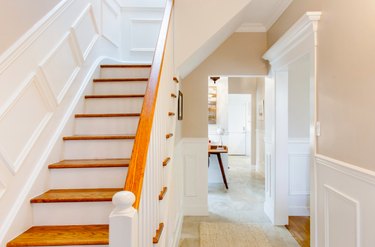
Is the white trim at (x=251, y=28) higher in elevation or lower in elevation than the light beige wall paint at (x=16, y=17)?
higher

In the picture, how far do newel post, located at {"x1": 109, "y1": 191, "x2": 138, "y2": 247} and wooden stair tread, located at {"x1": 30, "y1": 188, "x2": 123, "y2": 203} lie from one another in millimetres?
763

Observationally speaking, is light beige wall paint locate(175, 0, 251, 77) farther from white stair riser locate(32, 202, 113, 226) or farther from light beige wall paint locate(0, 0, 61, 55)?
white stair riser locate(32, 202, 113, 226)

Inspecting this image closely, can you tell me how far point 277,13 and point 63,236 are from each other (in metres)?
3.17

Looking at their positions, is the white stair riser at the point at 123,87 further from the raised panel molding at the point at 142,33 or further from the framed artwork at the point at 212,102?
the framed artwork at the point at 212,102

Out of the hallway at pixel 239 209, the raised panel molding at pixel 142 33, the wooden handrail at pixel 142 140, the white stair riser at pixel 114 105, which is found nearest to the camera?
the wooden handrail at pixel 142 140

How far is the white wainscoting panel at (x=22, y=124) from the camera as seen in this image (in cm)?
155

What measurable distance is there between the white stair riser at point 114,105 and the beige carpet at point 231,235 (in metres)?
1.69

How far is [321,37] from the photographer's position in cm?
204

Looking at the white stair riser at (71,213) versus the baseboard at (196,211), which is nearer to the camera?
the white stair riser at (71,213)

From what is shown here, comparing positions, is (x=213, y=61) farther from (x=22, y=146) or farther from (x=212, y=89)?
(x=212, y=89)

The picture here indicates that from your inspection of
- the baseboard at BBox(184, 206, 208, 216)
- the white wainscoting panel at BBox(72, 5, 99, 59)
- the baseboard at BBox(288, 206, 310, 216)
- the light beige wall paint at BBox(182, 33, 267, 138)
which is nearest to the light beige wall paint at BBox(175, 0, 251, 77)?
the white wainscoting panel at BBox(72, 5, 99, 59)

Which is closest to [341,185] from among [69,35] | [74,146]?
[74,146]

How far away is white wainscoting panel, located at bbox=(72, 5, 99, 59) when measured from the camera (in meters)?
2.43

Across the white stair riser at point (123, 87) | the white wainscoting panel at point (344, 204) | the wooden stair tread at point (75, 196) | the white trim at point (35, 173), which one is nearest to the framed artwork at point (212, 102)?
the white stair riser at point (123, 87)
